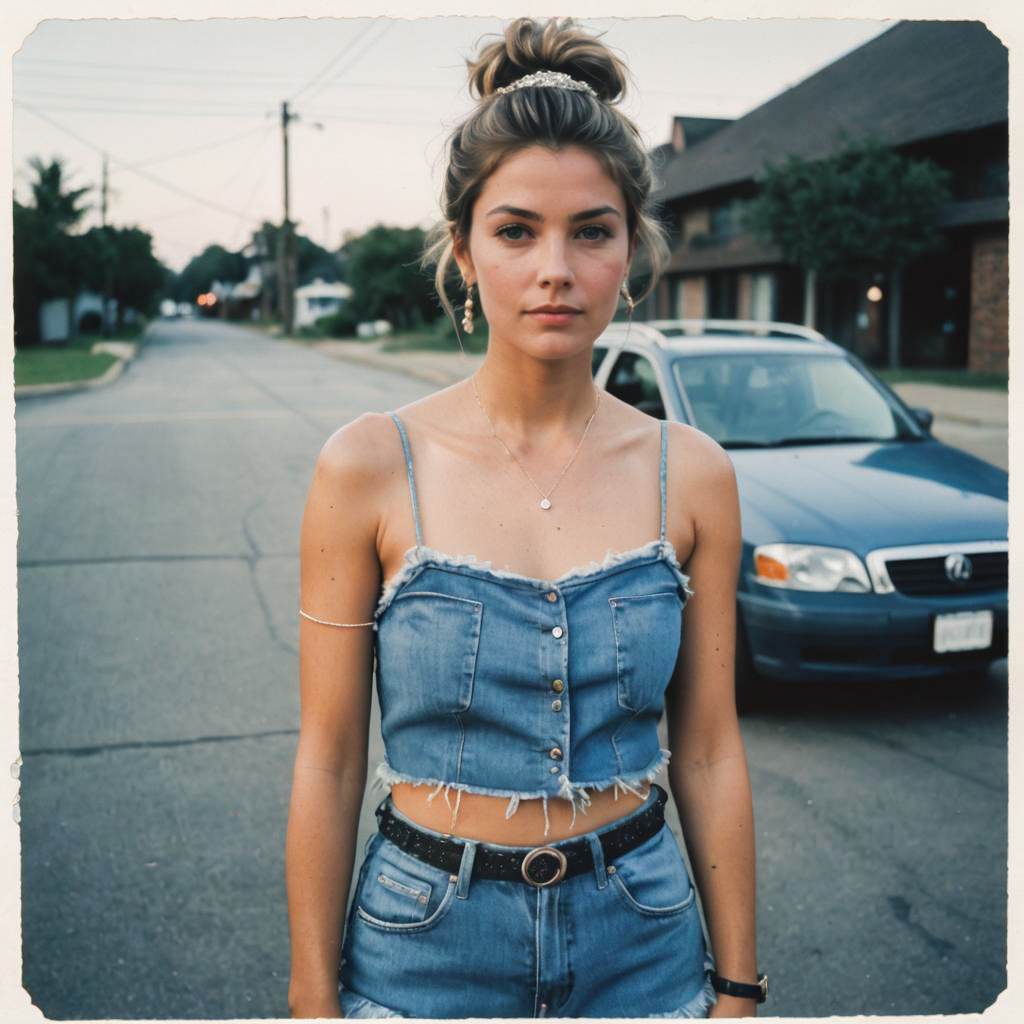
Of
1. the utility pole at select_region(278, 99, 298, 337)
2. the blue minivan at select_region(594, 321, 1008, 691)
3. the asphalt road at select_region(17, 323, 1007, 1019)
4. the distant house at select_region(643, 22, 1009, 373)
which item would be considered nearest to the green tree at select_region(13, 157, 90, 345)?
the utility pole at select_region(278, 99, 298, 337)

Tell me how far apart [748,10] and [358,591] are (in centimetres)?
105

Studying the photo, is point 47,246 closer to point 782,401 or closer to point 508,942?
point 782,401

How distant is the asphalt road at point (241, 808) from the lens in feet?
10.3

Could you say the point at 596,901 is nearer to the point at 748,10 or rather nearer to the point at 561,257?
the point at 561,257

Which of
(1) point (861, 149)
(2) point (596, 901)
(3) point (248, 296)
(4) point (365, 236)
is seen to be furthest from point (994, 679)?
(3) point (248, 296)

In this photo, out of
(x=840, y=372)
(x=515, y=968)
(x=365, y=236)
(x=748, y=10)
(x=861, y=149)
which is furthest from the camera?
(x=365, y=236)

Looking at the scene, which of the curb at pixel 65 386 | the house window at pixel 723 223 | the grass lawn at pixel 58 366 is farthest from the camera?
the house window at pixel 723 223

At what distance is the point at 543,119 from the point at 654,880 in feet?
3.67

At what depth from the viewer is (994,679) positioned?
5539 mm

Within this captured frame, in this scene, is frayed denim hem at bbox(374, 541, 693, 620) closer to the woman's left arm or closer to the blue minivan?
the woman's left arm

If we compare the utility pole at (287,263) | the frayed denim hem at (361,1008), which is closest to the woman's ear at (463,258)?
the frayed denim hem at (361,1008)

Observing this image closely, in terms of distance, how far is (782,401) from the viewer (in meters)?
6.20

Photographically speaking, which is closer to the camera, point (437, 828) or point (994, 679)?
point (437, 828)

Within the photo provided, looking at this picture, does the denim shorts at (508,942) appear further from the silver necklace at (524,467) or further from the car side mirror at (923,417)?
the car side mirror at (923,417)
